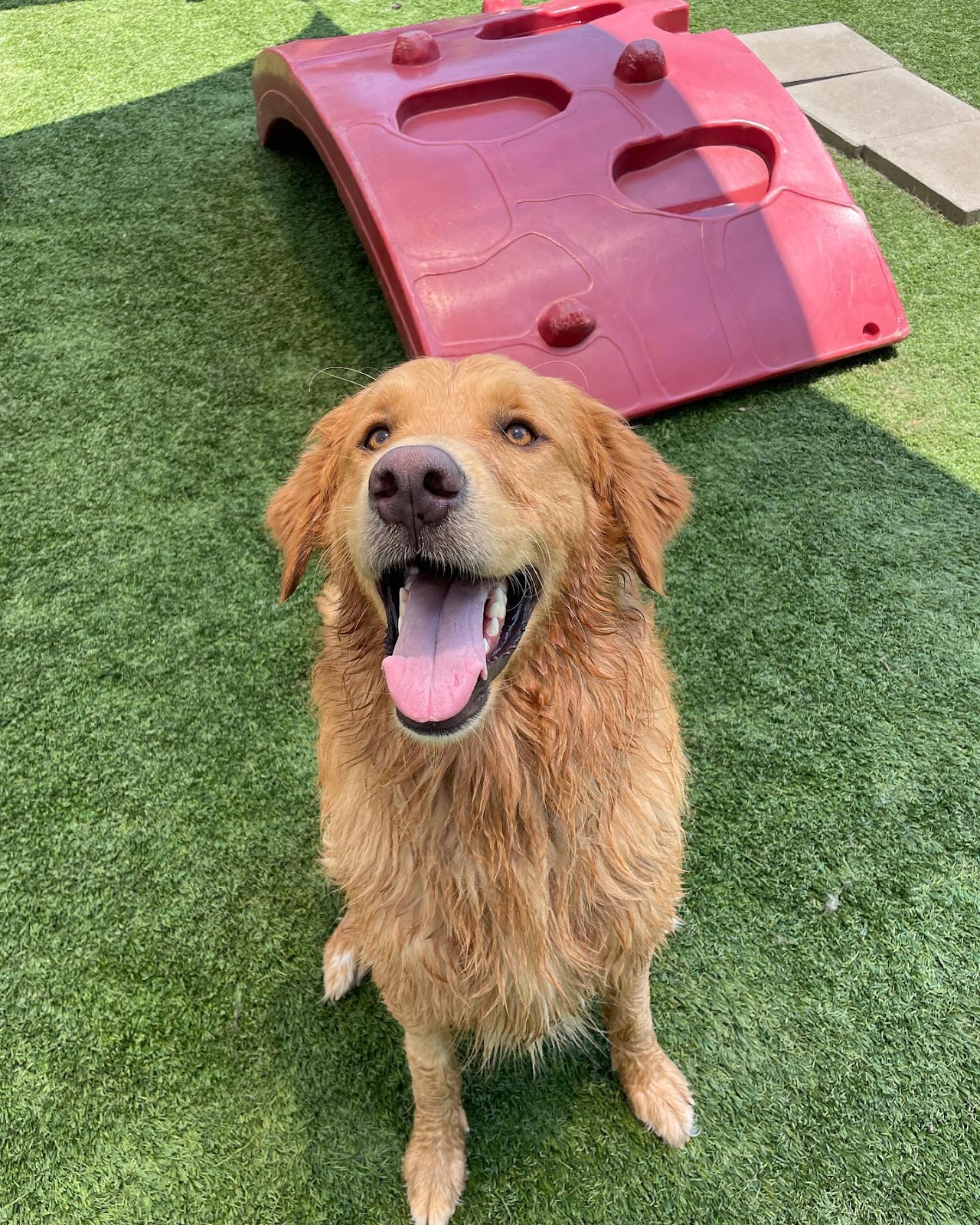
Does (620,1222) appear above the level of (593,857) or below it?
below

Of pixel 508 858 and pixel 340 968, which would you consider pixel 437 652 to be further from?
pixel 340 968

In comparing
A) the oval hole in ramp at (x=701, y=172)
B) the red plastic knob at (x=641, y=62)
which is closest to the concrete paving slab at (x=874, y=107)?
the oval hole in ramp at (x=701, y=172)

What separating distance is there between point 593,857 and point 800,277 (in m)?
2.96

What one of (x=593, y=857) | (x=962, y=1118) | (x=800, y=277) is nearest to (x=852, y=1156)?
(x=962, y=1118)

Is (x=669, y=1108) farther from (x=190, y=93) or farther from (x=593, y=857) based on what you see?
(x=190, y=93)

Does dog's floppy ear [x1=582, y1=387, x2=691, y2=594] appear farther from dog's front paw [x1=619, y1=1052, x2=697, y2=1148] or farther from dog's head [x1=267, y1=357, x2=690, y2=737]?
dog's front paw [x1=619, y1=1052, x2=697, y2=1148]

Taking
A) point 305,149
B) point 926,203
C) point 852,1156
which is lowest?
point 852,1156

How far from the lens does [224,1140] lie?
1986 millimetres

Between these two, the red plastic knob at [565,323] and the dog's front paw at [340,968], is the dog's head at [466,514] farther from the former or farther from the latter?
the red plastic knob at [565,323]

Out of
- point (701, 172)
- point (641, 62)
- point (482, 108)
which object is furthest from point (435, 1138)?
point (641, 62)

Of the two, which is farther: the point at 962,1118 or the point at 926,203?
the point at 926,203

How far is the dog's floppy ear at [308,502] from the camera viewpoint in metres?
1.79

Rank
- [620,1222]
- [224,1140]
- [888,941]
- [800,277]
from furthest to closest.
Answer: [800,277], [888,941], [224,1140], [620,1222]

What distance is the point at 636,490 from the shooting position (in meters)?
1.73
